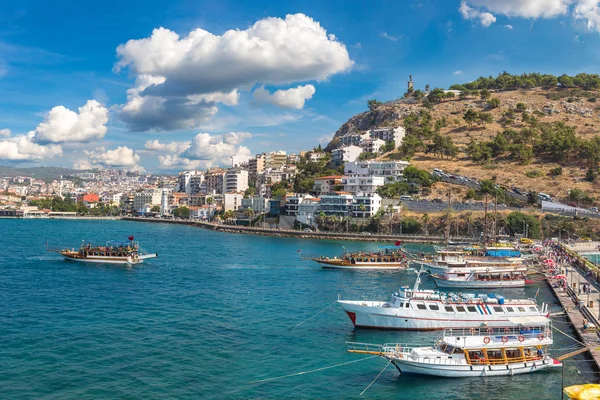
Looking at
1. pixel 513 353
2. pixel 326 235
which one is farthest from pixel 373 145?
pixel 513 353

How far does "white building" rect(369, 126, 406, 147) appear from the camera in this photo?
143750mm

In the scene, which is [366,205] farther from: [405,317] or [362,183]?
[405,317]

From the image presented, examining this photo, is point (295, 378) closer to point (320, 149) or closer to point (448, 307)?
point (448, 307)

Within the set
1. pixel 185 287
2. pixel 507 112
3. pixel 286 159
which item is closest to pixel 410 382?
pixel 185 287

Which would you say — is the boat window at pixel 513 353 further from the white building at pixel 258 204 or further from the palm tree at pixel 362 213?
the white building at pixel 258 204

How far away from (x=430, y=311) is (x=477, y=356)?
6.99 meters

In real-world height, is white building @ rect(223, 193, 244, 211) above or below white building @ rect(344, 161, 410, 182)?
below

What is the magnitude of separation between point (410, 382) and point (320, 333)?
8.46 m

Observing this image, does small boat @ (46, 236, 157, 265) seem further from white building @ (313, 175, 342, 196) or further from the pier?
white building @ (313, 175, 342, 196)

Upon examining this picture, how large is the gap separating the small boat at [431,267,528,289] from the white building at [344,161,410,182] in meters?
66.5

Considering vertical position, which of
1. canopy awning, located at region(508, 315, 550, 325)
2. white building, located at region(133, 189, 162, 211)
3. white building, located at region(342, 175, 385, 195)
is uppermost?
white building, located at region(342, 175, 385, 195)

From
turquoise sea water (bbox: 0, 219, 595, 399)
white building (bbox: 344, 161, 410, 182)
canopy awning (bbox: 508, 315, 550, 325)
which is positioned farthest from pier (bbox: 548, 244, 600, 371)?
white building (bbox: 344, 161, 410, 182)

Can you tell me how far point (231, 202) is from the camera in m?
149

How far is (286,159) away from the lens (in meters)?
191
